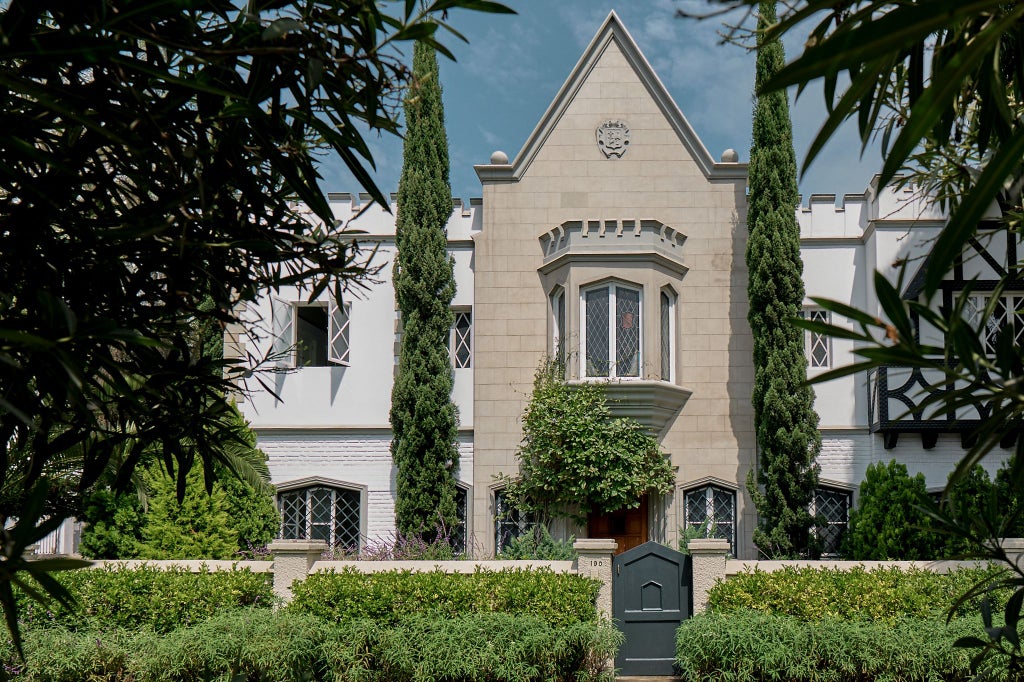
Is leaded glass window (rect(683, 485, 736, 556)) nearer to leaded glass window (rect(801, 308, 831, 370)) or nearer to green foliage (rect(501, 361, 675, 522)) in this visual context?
green foliage (rect(501, 361, 675, 522))

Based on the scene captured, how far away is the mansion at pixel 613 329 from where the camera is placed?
1497 centimetres

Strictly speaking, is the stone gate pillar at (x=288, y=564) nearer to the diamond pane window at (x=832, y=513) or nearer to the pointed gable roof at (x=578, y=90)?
the pointed gable roof at (x=578, y=90)

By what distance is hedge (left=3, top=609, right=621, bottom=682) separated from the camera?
938 centimetres

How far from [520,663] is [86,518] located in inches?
263

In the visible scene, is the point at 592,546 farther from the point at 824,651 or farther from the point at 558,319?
the point at 558,319

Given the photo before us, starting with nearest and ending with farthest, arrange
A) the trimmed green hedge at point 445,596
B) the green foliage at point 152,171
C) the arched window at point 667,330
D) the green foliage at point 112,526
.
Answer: the green foliage at point 152,171 < the trimmed green hedge at point 445,596 < the green foliage at point 112,526 < the arched window at point 667,330

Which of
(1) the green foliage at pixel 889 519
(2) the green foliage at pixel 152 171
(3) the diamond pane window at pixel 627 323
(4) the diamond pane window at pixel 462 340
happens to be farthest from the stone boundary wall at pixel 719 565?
(2) the green foliage at pixel 152 171

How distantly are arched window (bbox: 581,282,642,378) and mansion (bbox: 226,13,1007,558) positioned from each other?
32 millimetres

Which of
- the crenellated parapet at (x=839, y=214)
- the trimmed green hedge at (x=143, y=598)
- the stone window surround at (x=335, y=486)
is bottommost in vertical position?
the trimmed green hedge at (x=143, y=598)

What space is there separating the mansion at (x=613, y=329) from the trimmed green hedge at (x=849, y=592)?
429cm

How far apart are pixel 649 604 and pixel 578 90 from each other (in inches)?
344

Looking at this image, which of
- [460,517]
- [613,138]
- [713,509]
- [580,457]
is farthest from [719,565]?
[613,138]

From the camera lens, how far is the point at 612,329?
1495 centimetres

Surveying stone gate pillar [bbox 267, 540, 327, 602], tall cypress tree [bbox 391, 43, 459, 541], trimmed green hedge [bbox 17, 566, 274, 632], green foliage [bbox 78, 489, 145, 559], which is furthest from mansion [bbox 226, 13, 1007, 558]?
trimmed green hedge [bbox 17, 566, 274, 632]
